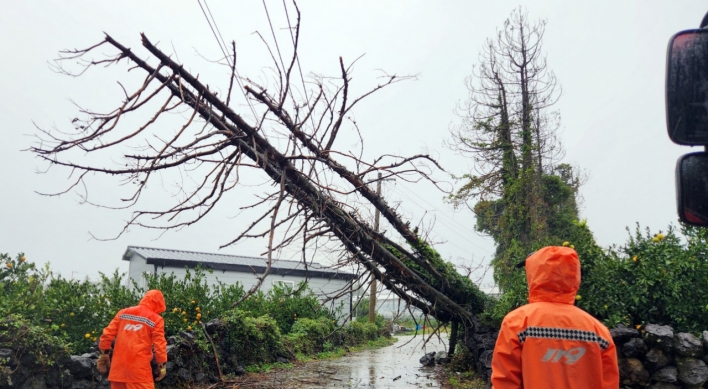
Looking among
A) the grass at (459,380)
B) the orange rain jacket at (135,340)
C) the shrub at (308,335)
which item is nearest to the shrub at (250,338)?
the shrub at (308,335)

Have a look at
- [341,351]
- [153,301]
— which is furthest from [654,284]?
[341,351]

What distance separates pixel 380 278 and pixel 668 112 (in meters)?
7.86

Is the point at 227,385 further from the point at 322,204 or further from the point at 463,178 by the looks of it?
the point at 463,178

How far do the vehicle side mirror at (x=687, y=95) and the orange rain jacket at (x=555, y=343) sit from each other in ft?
4.62

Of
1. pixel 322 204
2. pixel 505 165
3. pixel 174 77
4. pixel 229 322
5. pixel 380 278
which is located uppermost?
pixel 505 165

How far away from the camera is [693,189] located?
86.1 inches

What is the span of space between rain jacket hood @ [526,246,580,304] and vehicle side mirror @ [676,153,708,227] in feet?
4.07

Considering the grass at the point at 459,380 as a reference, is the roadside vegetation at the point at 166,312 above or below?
above

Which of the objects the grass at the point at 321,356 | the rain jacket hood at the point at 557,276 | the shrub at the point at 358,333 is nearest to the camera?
the rain jacket hood at the point at 557,276

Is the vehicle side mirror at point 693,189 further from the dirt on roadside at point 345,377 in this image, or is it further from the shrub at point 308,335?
the shrub at point 308,335

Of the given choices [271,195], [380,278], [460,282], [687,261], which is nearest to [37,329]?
[271,195]

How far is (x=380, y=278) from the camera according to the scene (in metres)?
9.74

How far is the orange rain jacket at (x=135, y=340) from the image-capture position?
6590 millimetres

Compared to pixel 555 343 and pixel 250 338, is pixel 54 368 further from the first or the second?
pixel 555 343
